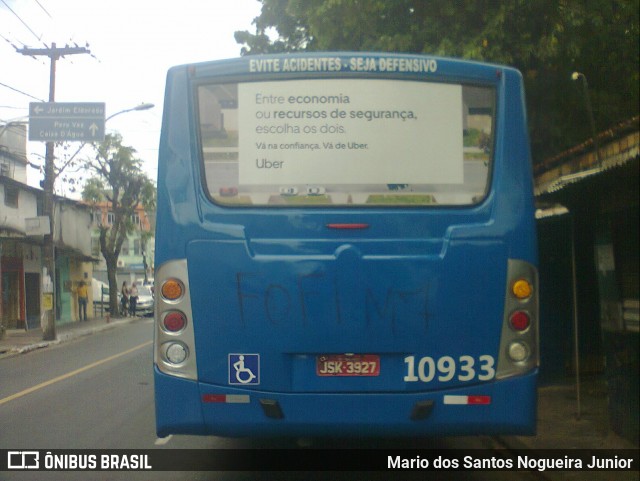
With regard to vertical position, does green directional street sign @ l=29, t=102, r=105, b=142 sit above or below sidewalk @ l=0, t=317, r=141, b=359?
above

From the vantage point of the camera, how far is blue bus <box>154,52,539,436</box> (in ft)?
17.0

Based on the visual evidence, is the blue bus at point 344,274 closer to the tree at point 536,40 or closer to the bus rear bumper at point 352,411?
the bus rear bumper at point 352,411

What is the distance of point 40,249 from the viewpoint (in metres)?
→ 33.1

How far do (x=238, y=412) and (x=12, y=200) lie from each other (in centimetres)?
→ 2673

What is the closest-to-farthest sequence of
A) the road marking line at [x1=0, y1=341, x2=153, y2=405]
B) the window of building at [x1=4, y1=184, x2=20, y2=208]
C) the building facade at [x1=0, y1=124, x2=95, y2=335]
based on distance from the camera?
1. the road marking line at [x1=0, y1=341, x2=153, y2=405]
2. the building facade at [x1=0, y1=124, x2=95, y2=335]
3. the window of building at [x1=4, y1=184, x2=20, y2=208]

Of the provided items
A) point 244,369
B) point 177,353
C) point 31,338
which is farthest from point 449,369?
point 31,338

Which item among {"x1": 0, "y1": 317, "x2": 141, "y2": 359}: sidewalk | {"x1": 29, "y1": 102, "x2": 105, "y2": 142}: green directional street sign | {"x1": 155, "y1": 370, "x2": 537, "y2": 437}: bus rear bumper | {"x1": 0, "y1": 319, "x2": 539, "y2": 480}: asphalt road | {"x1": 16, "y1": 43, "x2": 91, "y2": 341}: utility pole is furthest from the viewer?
{"x1": 16, "y1": 43, "x2": 91, "y2": 341}: utility pole

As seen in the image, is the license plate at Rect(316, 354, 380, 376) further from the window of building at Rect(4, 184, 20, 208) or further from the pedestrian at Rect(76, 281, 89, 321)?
the pedestrian at Rect(76, 281, 89, 321)

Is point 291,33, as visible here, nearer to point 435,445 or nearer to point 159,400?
point 435,445

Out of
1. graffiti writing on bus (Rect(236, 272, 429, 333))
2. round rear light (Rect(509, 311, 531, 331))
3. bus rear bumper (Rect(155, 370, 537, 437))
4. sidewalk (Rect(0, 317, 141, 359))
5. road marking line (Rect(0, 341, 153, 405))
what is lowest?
sidewalk (Rect(0, 317, 141, 359))

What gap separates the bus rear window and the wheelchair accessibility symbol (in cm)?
102

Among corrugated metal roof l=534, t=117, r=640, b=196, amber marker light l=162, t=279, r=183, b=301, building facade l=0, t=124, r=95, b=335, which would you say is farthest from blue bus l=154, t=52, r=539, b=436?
building facade l=0, t=124, r=95, b=335

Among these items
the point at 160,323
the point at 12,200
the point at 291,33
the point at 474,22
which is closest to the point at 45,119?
the point at 291,33

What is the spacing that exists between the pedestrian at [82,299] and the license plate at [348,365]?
35.1 m
